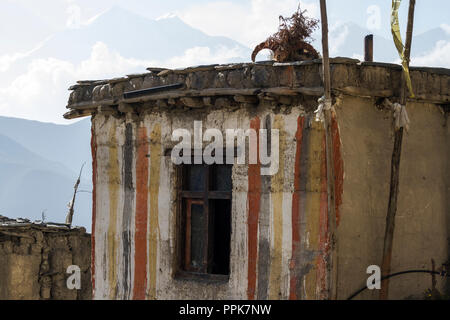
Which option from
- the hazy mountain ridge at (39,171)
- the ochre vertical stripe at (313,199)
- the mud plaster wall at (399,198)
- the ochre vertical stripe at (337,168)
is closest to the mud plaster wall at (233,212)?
the ochre vertical stripe at (313,199)

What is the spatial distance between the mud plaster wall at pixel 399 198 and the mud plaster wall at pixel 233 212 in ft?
0.99

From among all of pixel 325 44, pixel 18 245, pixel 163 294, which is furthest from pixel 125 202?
pixel 18 245

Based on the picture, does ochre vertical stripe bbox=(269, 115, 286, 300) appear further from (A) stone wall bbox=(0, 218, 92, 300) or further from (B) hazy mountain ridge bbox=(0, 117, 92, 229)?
(B) hazy mountain ridge bbox=(0, 117, 92, 229)

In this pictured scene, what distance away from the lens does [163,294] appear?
6.99m

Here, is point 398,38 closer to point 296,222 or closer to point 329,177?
point 329,177

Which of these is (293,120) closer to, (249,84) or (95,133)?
(249,84)

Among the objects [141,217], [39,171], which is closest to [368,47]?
[141,217]

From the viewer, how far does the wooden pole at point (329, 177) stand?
19.1 ft

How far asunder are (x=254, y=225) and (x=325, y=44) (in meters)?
1.92

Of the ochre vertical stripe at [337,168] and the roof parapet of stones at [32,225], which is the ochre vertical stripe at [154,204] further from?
the roof parapet of stones at [32,225]

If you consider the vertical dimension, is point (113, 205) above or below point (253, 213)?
above

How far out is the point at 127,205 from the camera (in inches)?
292

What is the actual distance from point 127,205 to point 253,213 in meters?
1.69

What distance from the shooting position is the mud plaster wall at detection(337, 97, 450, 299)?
621cm
